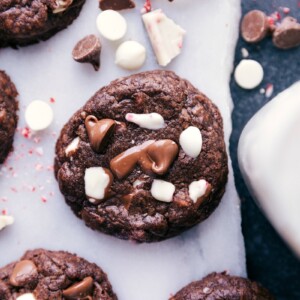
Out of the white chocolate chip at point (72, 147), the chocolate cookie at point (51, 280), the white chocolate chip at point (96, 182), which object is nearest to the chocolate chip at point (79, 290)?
the chocolate cookie at point (51, 280)

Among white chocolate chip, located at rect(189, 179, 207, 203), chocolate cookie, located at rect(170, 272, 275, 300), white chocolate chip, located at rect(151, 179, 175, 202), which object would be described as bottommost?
chocolate cookie, located at rect(170, 272, 275, 300)

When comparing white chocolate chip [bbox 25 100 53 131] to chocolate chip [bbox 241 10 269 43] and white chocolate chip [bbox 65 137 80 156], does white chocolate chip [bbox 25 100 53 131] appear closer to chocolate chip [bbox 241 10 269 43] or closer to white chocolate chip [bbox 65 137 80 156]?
white chocolate chip [bbox 65 137 80 156]

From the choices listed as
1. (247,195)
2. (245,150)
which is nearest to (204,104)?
(245,150)

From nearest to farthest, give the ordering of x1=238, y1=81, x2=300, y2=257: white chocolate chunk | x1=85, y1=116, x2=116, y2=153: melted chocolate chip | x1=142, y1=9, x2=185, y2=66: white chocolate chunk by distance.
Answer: x1=238, y1=81, x2=300, y2=257: white chocolate chunk → x1=85, y1=116, x2=116, y2=153: melted chocolate chip → x1=142, y1=9, x2=185, y2=66: white chocolate chunk

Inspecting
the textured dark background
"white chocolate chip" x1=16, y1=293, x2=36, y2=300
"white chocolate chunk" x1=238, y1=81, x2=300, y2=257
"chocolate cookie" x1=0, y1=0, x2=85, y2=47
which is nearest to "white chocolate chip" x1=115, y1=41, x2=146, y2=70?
"chocolate cookie" x1=0, y1=0, x2=85, y2=47

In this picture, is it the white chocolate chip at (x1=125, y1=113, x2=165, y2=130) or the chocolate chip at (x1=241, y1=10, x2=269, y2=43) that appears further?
the chocolate chip at (x1=241, y1=10, x2=269, y2=43)

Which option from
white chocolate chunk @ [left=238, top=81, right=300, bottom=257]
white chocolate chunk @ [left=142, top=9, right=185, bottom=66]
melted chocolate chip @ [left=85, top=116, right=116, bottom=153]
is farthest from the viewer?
white chocolate chunk @ [left=142, top=9, right=185, bottom=66]

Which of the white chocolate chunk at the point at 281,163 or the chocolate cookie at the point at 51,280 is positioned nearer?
the white chocolate chunk at the point at 281,163

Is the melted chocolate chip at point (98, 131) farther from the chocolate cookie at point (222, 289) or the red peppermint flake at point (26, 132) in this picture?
the chocolate cookie at point (222, 289)
